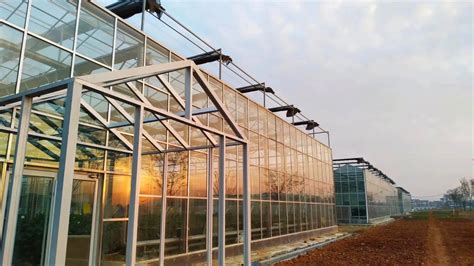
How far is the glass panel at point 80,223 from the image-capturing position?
7039mm

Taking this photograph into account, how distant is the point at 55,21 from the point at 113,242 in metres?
5.25

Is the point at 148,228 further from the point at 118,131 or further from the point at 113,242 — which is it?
the point at 118,131

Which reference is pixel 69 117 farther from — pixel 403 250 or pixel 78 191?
pixel 403 250

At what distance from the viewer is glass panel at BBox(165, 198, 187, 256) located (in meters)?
9.16

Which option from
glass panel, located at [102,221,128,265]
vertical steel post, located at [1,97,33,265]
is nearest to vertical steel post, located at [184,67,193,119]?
vertical steel post, located at [1,97,33,265]

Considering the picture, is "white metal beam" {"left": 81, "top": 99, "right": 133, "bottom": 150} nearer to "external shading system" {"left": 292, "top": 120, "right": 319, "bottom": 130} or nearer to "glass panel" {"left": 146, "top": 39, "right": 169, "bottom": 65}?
"glass panel" {"left": 146, "top": 39, "right": 169, "bottom": 65}

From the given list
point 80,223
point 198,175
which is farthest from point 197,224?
point 80,223

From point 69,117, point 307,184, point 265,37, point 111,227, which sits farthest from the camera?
point 307,184

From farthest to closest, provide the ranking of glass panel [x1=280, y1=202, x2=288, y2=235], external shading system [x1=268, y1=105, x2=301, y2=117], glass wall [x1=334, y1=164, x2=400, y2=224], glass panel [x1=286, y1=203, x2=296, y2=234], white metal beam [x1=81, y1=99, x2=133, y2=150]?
glass wall [x1=334, y1=164, x2=400, y2=224] → external shading system [x1=268, y1=105, x2=301, y2=117] → glass panel [x1=286, y1=203, x2=296, y2=234] → glass panel [x1=280, y1=202, x2=288, y2=235] → white metal beam [x1=81, y1=99, x2=133, y2=150]

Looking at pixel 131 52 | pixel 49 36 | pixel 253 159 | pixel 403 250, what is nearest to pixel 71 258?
pixel 49 36

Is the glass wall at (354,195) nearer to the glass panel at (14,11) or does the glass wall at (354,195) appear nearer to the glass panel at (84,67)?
the glass panel at (84,67)

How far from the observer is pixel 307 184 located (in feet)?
65.7

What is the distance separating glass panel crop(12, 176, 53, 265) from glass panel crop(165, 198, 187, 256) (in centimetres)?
330

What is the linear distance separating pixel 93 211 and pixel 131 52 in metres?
4.31
